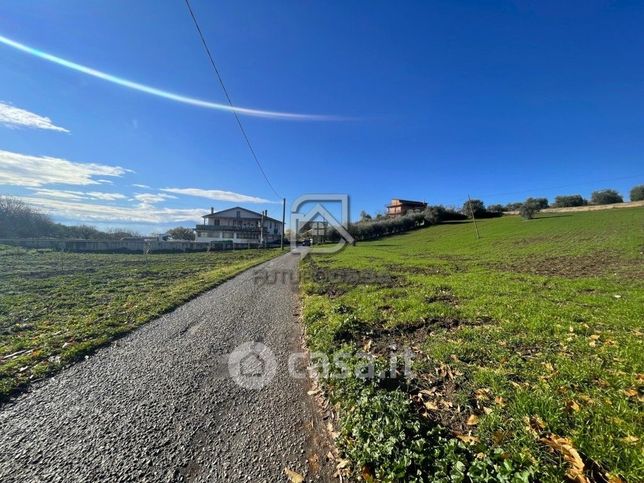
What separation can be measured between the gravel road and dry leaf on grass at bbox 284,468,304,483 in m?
0.05

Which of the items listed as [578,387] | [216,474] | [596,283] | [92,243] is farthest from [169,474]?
[92,243]

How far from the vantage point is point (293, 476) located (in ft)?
7.97

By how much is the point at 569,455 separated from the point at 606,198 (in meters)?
87.7

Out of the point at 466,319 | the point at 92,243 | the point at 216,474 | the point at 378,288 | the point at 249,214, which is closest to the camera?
the point at 216,474

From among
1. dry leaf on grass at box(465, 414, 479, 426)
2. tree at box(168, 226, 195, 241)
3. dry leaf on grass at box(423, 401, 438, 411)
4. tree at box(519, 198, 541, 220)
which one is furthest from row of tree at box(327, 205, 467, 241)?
dry leaf on grass at box(465, 414, 479, 426)

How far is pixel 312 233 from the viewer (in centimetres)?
6247

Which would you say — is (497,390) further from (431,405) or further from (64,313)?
(64,313)

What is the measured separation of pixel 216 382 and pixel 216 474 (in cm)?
169

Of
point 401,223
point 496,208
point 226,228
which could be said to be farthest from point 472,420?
point 496,208

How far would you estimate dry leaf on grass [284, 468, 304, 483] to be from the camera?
7.81 ft

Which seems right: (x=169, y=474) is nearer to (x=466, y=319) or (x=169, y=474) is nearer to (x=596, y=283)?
(x=466, y=319)

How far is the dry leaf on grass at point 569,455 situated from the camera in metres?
2.07

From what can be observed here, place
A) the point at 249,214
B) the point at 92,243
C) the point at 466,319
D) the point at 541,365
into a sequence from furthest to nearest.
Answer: the point at 249,214, the point at 92,243, the point at 466,319, the point at 541,365

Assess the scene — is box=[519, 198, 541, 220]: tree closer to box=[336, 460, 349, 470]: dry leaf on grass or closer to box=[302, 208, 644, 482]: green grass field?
box=[302, 208, 644, 482]: green grass field
